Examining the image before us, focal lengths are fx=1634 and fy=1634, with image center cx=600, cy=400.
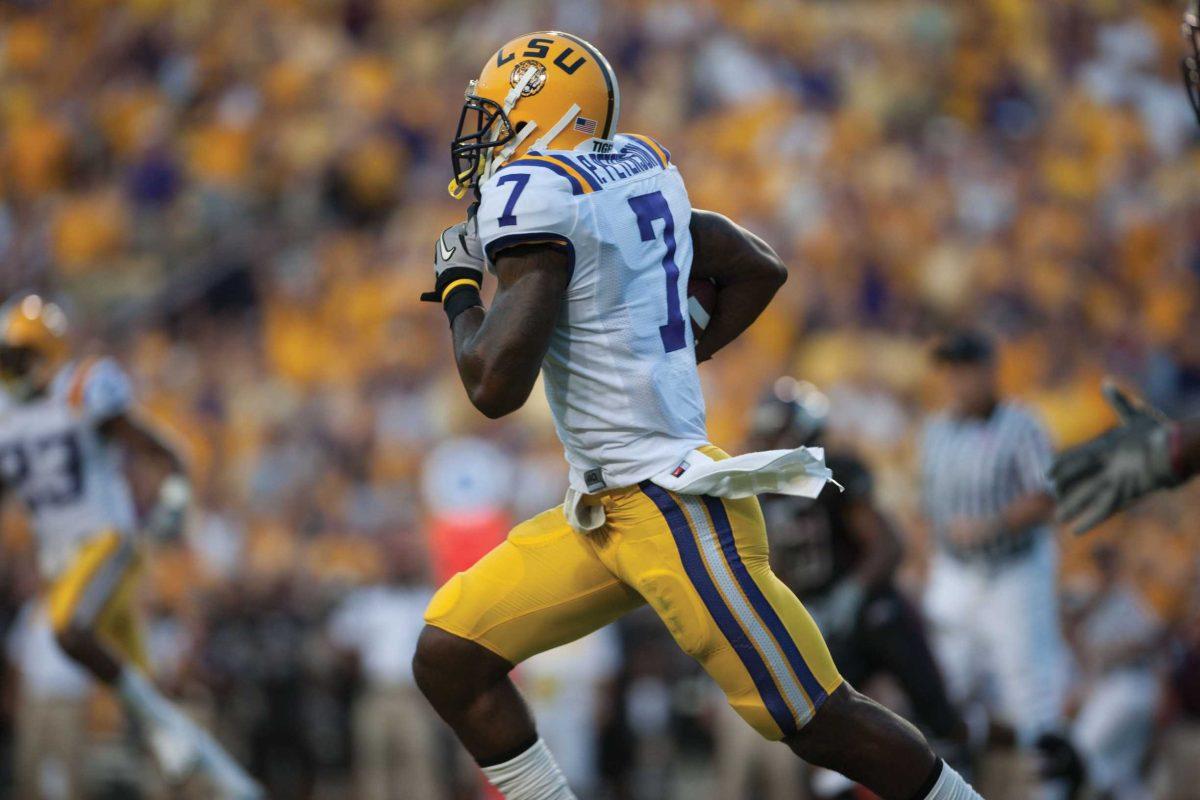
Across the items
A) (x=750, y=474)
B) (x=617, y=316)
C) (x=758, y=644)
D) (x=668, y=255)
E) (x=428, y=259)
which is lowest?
(x=758, y=644)

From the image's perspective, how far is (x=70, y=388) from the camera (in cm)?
683

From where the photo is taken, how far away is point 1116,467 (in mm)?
4059

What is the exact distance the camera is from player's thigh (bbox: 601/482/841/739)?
3650mm

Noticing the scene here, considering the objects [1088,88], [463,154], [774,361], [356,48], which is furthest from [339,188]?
[463,154]

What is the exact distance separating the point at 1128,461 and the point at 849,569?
236cm

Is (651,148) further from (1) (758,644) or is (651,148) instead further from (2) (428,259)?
(2) (428,259)

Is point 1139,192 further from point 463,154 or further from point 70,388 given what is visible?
point 463,154

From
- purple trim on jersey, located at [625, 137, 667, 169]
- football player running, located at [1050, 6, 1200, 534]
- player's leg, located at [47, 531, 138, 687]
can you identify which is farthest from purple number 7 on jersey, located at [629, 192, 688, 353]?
player's leg, located at [47, 531, 138, 687]

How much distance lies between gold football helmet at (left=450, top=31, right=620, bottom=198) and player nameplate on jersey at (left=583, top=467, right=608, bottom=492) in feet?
2.41

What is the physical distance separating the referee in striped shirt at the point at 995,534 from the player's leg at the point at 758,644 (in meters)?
3.25

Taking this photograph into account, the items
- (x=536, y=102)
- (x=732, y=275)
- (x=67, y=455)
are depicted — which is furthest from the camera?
(x=67, y=455)

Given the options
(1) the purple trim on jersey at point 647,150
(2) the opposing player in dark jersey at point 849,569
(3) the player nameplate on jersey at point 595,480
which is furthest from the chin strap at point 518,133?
(2) the opposing player in dark jersey at point 849,569

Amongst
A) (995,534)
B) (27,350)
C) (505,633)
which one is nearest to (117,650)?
(27,350)

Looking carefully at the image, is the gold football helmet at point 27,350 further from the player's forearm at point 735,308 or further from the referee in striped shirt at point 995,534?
the referee in striped shirt at point 995,534
